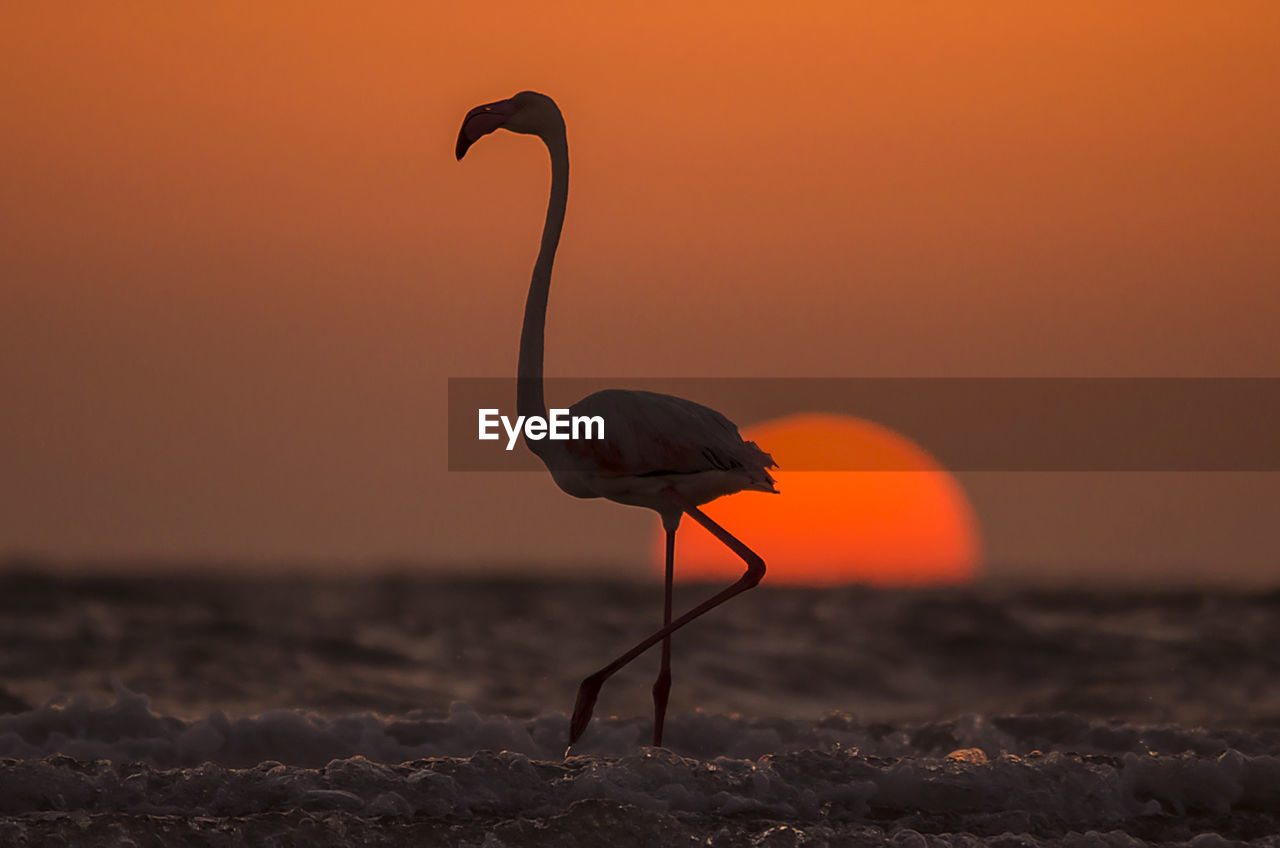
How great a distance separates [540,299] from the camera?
711 centimetres

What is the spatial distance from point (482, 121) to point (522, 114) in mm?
255

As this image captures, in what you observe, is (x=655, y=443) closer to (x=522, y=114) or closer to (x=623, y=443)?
(x=623, y=443)

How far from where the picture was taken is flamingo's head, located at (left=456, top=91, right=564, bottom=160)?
714cm

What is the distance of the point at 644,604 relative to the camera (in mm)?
22375

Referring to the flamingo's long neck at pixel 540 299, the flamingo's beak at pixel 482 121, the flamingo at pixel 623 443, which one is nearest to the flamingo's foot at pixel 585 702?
the flamingo at pixel 623 443

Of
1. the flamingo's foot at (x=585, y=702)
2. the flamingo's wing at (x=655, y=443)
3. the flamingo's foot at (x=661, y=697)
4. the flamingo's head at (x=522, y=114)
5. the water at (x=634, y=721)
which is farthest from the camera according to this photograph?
the flamingo's foot at (x=661, y=697)

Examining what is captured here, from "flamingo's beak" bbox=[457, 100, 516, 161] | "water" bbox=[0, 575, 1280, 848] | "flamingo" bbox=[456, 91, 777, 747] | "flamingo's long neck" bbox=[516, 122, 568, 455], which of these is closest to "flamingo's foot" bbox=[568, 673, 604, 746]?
"flamingo" bbox=[456, 91, 777, 747]

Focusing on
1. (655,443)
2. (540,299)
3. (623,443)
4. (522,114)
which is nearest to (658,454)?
(655,443)

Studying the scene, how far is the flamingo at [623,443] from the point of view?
6.97 m

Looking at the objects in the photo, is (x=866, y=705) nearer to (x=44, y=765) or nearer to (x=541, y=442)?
(x=541, y=442)

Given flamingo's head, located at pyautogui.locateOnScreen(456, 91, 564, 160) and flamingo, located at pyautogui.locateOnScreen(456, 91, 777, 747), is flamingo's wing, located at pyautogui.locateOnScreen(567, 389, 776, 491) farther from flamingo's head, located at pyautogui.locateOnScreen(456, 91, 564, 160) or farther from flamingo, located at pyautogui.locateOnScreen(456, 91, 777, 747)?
flamingo's head, located at pyautogui.locateOnScreen(456, 91, 564, 160)

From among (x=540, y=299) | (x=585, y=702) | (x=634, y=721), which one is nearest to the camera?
(x=585, y=702)

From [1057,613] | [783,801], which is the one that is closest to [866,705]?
[783,801]

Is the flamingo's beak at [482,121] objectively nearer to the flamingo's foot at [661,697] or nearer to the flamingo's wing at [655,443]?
the flamingo's wing at [655,443]
